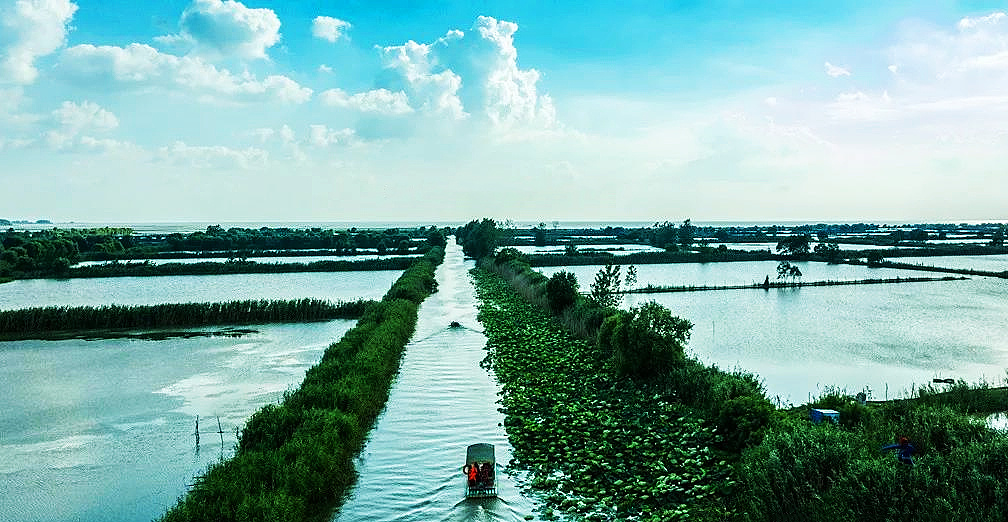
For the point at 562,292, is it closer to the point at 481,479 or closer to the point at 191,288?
the point at 481,479

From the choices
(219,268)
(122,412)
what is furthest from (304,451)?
(219,268)

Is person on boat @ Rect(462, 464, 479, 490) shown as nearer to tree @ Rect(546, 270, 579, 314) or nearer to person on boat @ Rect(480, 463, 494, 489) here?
person on boat @ Rect(480, 463, 494, 489)

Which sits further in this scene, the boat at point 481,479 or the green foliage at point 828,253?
the green foliage at point 828,253

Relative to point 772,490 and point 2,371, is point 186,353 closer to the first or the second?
point 2,371

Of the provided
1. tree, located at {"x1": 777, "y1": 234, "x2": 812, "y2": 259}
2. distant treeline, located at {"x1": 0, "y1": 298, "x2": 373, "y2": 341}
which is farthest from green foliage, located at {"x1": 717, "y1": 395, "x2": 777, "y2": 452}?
tree, located at {"x1": 777, "y1": 234, "x2": 812, "y2": 259}

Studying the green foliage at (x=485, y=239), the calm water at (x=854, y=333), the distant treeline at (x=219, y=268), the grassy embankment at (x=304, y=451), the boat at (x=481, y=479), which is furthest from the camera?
the green foliage at (x=485, y=239)

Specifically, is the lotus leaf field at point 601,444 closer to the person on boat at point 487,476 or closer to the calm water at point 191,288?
the person on boat at point 487,476

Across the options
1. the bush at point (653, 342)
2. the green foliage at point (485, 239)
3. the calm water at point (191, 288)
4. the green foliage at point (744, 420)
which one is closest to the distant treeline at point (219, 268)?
the calm water at point (191, 288)

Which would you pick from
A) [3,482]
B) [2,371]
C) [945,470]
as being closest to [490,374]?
[3,482]
